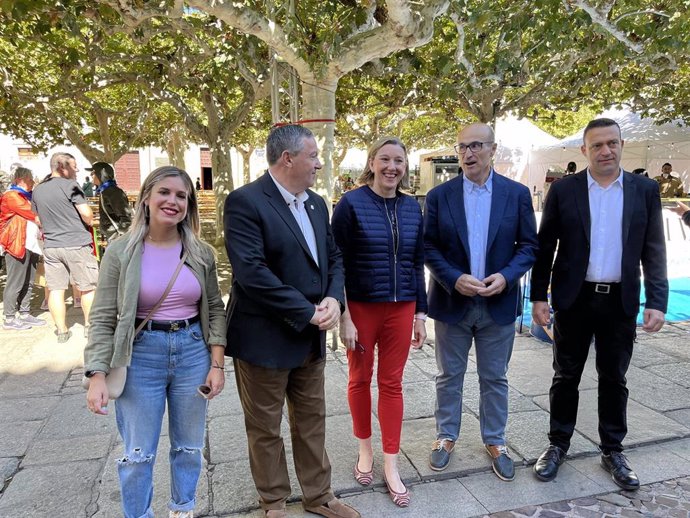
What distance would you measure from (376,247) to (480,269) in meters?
0.72

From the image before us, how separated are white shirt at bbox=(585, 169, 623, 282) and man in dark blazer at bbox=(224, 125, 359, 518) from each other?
1.59m

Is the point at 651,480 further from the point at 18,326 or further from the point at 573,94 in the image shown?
the point at 573,94

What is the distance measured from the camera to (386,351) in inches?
113

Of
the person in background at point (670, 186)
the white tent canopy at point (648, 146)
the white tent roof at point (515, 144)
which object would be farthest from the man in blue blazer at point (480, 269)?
the white tent roof at point (515, 144)

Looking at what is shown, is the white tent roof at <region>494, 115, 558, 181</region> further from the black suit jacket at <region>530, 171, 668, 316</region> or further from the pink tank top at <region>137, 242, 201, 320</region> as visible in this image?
the pink tank top at <region>137, 242, 201, 320</region>

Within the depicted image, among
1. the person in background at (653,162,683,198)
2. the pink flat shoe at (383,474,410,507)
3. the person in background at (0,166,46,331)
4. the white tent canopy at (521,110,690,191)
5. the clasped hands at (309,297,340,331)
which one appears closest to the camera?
the clasped hands at (309,297,340,331)

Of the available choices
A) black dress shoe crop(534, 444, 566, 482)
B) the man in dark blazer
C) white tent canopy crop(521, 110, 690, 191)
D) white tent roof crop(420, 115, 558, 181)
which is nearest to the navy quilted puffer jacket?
the man in dark blazer

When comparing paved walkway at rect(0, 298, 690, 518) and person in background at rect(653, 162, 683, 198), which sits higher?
person in background at rect(653, 162, 683, 198)

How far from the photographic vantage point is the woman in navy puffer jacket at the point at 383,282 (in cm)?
275

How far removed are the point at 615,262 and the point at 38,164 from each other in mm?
41517

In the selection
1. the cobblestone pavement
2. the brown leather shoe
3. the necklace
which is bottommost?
the cobblestone pavement

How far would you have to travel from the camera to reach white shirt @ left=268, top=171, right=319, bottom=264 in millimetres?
2377

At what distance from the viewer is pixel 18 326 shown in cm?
603

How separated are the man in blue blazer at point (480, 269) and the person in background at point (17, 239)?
5294mm
